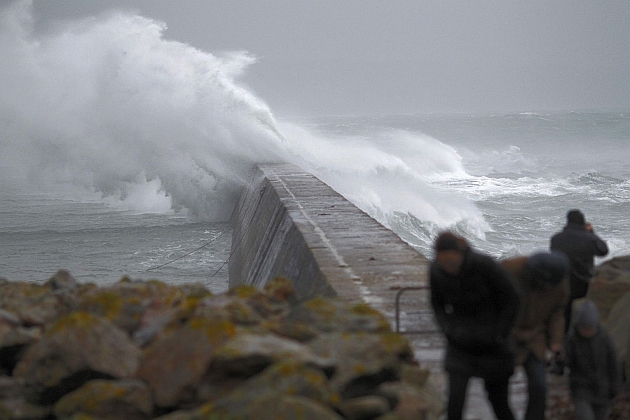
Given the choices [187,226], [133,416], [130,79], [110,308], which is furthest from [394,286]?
[130,79]

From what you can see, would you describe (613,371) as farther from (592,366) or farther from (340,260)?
(340,260)

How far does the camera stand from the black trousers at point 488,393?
3.59 metres

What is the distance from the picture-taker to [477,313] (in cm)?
342

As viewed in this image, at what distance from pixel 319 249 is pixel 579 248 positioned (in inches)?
158

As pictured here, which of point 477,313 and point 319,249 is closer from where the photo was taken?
point 477,313

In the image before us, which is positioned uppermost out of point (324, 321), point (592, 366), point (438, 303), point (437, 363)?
point (438, 303)

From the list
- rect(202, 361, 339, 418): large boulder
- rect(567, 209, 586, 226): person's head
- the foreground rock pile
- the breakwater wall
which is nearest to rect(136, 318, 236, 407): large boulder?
the foreground rock pile

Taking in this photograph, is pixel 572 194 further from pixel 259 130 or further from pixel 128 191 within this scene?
pixel 128 191

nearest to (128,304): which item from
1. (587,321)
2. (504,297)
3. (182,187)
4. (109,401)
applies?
(109,401)

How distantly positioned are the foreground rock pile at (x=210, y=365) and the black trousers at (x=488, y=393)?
5.3 inches

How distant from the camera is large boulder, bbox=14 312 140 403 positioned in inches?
152

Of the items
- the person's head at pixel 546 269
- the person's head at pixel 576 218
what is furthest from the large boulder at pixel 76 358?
the person's head at pixel 576 218

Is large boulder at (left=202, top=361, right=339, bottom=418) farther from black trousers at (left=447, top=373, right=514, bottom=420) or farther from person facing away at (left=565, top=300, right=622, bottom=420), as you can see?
person facing away at (left=565, top=300, right=622, bottom=420)

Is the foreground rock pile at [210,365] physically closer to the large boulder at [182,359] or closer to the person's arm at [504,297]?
the large boulder at [182,359]
